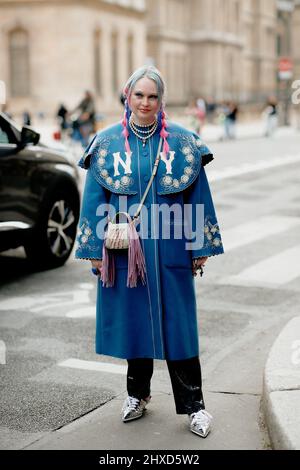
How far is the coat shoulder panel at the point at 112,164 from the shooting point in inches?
174

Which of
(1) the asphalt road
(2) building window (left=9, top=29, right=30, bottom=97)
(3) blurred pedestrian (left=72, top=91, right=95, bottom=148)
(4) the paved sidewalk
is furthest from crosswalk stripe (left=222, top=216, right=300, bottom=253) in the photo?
(2) building window (left=9, top=29, right=30, bottom=97)

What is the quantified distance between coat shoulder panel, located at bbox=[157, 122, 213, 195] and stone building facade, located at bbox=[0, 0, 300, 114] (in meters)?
41.8

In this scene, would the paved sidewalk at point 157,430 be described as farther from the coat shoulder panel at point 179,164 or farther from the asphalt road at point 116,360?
the coat shoulder panel at point 179,164

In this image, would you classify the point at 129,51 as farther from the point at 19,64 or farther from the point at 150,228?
the point at 150,228

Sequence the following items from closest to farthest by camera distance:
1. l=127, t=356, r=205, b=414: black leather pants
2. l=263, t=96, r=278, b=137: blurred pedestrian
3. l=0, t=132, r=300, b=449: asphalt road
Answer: l=127, t=356, r=205, b=414: black leather pants < l=0, t=132, r=300, b=449: asphalt road < l=263, t=96, r=278, b=137: blurred pedestrian

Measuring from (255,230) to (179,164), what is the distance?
23.2 ft

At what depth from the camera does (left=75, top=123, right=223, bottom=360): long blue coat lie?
442 centimetres

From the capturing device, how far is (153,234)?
443 cm

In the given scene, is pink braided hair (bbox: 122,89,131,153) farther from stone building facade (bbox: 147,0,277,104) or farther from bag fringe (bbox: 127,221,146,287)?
stone building facade (bbox: 147,0,277,104)

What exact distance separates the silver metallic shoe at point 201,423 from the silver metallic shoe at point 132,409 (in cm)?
32

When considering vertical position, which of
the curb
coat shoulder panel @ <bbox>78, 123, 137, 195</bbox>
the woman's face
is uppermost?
the woman's face

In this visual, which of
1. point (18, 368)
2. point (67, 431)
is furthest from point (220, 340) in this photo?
point (67, 431)

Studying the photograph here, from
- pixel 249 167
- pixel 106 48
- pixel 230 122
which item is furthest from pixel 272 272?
pixel 106 48

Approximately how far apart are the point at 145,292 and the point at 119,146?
0.71 metres
